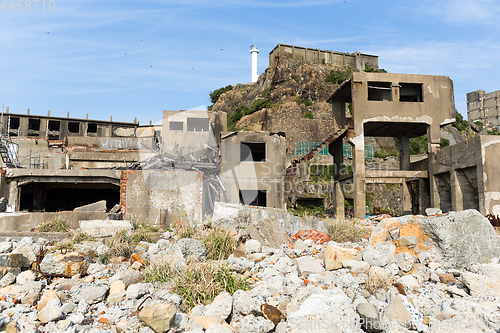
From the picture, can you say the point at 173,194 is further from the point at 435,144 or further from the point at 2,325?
the point at 435,144

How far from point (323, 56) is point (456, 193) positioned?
3727 cm

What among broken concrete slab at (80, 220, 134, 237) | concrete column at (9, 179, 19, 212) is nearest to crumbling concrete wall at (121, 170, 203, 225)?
broken concrete slab at (80, 220, 134, 237)

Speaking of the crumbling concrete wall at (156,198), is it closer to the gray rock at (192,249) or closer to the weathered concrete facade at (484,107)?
the gray rock at (192,249)

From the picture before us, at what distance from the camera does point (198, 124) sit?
28328 millimetres

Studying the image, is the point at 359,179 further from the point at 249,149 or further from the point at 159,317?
the point at 159,317

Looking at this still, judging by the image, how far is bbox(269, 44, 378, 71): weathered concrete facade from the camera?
47.3 m

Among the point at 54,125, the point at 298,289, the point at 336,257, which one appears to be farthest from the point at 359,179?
the point at 54,125

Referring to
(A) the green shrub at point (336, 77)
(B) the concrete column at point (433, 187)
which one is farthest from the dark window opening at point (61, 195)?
(A) the green shrub at point (336, 77)

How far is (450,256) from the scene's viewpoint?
21.3ft

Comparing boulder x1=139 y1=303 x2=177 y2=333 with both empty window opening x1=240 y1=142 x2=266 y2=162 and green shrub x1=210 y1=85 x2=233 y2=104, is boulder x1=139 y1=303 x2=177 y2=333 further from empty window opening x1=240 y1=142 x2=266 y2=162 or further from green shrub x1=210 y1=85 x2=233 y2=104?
green shrub x1=210 y1=85 x2=233 y2=104

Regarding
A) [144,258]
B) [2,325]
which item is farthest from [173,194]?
[2,325]

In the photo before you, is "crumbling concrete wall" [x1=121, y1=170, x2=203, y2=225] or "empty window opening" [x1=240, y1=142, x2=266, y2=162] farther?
"empty window opening" [x1=240, y1=142, x2=266, y2=162]

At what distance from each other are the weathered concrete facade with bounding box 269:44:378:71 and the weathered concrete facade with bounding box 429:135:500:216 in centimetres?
3289

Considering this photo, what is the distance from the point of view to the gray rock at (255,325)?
4.60 meters
